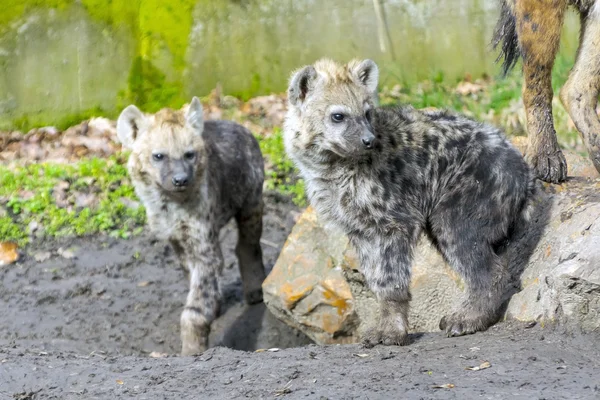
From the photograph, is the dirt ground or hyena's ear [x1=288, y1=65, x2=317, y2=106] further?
hyena's ear [x1=288, y1=65, x2=317, y2=106]

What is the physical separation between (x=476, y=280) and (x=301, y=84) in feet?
4.62

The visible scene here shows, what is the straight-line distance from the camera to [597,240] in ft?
13.0

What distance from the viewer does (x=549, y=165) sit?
5.00 metres

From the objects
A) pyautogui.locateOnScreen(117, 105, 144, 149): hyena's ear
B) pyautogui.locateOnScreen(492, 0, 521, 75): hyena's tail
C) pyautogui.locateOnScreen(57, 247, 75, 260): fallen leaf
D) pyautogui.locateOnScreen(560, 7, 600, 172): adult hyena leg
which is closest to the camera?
pyautogui.locateOnScreen(560, 7, 600, 172): adult hyena leg

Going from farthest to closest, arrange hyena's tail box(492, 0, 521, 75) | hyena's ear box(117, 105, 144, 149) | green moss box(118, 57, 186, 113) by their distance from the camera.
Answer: green moss box(118, 57, 186, 113)
hyena's ear box(117, 105, 144, 149)
hyena's tail box(492, 0, 521, 75)

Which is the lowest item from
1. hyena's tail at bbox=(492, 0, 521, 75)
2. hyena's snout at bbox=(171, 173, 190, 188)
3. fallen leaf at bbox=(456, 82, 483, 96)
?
hyena's snout at bbox=(171, 173, 190, 188)

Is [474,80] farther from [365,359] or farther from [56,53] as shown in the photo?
[365,359]

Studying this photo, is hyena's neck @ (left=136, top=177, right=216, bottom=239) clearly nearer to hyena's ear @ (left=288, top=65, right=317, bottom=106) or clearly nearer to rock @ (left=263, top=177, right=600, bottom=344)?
rock @ (left=263, top=177, right=600, bottom=344)

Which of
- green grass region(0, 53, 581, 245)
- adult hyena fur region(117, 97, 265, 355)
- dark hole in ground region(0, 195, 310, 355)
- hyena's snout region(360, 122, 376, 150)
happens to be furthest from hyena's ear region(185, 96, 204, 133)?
hyena's snout region(360, 122, 376, 150)

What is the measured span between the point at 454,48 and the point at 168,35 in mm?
3440

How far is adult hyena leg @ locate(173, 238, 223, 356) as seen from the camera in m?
6.13

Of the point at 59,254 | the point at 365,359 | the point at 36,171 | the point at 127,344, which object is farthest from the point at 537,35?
the point at 36,171

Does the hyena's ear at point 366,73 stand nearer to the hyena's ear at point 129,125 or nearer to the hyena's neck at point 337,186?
the hyena's neck at point 337,186

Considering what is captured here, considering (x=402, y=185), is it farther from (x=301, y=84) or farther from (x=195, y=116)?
(x=195, y=116)
